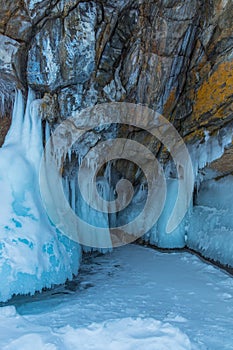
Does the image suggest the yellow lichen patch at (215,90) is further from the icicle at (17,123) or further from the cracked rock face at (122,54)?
the icicle at (17,123)

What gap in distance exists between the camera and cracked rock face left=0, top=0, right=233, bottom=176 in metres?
5.07

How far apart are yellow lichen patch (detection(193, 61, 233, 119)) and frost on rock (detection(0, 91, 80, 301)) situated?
3.11 meters

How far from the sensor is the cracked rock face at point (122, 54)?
5.07 metres

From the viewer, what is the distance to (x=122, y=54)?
19.2 feet

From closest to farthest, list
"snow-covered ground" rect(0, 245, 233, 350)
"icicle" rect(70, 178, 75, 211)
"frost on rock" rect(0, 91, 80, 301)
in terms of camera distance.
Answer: "snow-covered ground" rect(0, 245, 233, 350), "frost on rock" rect(0, 91, 80, 301), "icicle" rect(70, 178, 75, 211)

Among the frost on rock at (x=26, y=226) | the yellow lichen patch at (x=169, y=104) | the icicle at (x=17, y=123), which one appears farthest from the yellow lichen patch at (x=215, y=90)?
the icicle at (x=17, y=123)

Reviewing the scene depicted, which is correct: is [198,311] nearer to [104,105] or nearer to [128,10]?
[104,105]

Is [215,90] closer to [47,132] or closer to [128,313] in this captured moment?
[47,132]

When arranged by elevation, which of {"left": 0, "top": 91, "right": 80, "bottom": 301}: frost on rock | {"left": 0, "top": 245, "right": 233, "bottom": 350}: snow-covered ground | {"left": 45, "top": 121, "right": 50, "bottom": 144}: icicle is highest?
{"left": 45, "top": 121, "right": 50, "bottom": 144}: icicle

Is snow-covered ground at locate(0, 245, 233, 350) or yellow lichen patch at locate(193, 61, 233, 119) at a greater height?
yellow lichen patch at locate(193, 61, 233, 119)

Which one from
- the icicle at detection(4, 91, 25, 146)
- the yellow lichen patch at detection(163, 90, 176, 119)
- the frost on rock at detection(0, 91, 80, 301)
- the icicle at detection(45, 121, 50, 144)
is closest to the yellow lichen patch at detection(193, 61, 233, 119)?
the yellow lichen patch at detection(163, 90, 176, 119)

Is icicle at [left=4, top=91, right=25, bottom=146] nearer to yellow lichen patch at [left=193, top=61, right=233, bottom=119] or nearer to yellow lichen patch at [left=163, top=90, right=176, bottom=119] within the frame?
yellow lichen patch at [left=163, top=90, right=176, bottom=119]

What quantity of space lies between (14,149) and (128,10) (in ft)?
10.5

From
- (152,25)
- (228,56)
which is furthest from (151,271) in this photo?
(152,25)
